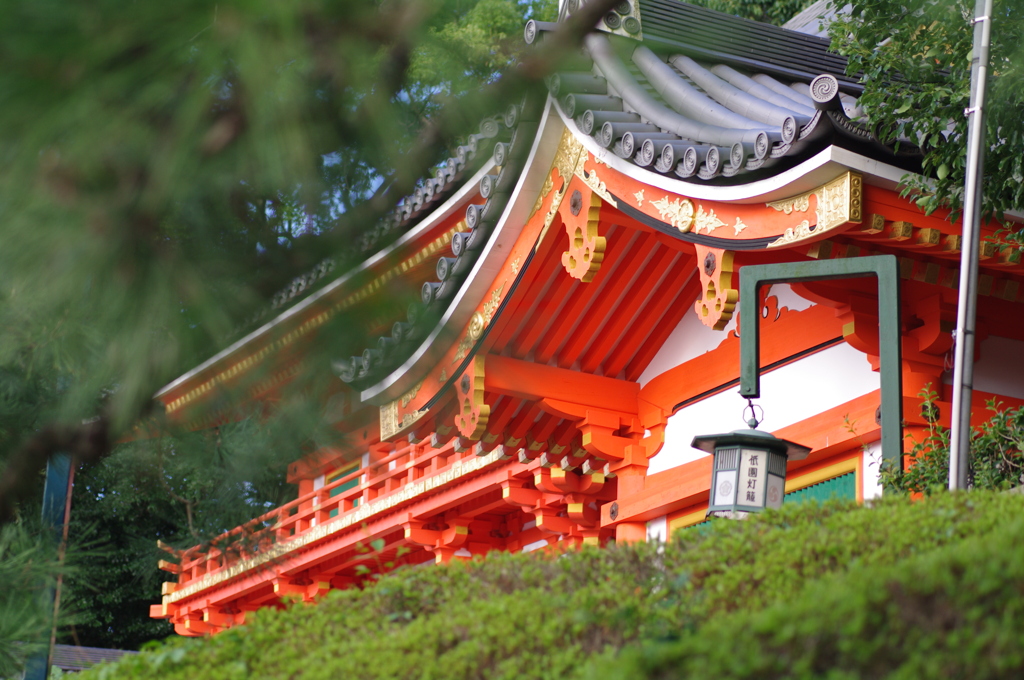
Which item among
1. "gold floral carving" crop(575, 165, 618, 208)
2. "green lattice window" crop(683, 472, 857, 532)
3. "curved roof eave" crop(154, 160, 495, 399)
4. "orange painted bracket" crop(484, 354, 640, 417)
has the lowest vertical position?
"curved roof eave" crop(154, 160, 495, 399)

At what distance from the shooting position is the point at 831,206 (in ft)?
17.3

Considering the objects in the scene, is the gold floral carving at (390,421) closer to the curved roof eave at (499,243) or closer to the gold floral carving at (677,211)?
the curved roof eave at (499,243)

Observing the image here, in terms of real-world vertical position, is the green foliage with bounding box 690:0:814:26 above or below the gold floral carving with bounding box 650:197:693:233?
above

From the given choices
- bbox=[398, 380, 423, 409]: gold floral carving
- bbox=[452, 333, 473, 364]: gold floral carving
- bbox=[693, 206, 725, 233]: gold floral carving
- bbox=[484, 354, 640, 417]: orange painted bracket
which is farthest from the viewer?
bbox=[398, 380, 423, 409]: gold floral carving

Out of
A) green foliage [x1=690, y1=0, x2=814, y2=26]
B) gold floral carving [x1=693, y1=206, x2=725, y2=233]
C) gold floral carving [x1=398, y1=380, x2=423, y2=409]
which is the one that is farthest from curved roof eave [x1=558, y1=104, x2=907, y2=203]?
green foliage [x1=690, y1=0, x2=814, y2=26]

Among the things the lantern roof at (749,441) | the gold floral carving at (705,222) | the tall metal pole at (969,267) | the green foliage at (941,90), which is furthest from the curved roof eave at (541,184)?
the lantern roof at (749,441)

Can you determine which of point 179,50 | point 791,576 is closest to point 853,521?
point 791,576

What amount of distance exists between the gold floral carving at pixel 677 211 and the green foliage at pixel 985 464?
6.03 ft

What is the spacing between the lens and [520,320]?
25.0 ft

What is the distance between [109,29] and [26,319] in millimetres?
1094

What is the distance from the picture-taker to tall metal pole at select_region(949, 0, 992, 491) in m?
4.21

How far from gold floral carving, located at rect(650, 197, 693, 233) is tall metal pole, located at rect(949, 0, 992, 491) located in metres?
1.89

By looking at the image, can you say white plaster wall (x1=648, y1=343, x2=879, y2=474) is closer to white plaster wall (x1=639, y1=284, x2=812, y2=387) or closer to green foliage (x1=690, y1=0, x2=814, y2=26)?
white plaster wall (x1=639, y1=284, x2=812, y2=387)

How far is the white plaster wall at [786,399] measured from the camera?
6617 millimetres
